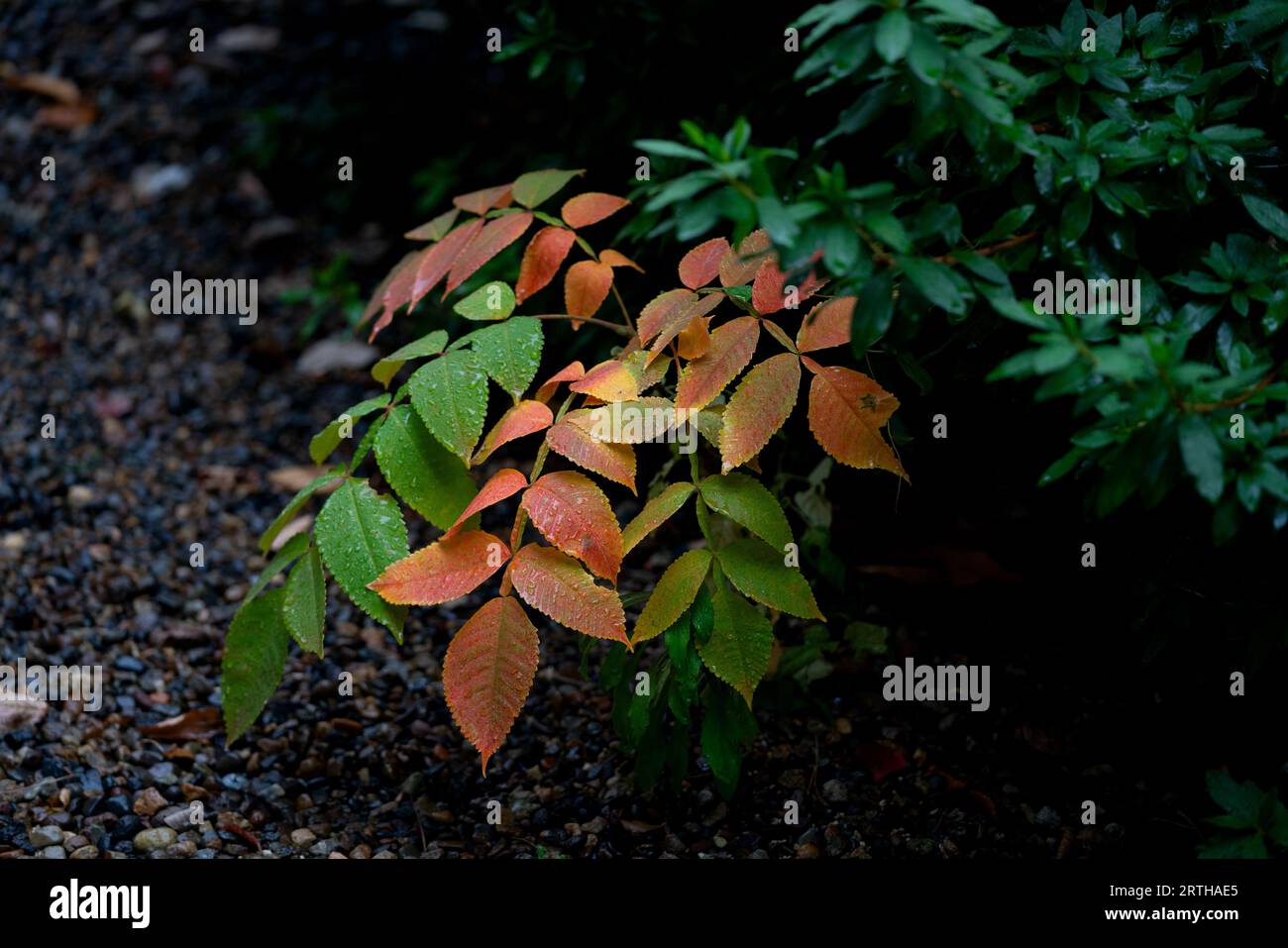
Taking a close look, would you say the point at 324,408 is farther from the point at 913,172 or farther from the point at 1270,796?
the point at 1270,796

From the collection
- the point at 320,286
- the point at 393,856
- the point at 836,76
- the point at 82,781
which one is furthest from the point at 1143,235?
the point at 320,286

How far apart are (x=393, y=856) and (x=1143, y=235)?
1799 mm

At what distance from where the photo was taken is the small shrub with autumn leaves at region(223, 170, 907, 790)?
6.37 ft

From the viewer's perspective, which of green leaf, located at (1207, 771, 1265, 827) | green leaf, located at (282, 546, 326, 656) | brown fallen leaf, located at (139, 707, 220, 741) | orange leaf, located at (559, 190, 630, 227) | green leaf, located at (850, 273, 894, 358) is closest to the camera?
green leaf, located at (850, 273, 894, 358)

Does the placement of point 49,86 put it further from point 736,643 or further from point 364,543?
point 736,643

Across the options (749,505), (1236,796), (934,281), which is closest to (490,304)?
(749,505)

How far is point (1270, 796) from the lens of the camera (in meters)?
1.86

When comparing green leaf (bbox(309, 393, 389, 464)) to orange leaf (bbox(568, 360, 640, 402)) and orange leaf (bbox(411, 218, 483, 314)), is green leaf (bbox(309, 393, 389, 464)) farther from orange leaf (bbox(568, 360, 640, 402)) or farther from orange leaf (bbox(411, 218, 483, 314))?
orange leaf (bbox(568, 360, 640, 402))

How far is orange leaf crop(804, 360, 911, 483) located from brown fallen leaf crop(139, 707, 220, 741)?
1426mm

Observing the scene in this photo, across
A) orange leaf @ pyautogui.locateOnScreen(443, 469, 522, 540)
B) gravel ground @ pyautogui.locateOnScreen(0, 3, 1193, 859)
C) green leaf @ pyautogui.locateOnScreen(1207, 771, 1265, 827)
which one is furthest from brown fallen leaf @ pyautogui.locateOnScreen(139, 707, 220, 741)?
green leaf @ pyautogui.locateOnScreen(1207, 771, 1265, 827)

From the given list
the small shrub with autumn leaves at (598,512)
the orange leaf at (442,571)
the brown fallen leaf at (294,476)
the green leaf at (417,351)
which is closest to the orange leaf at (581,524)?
the small shrub with autumn leaves at (598,512)

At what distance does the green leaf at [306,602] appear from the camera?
209 cm

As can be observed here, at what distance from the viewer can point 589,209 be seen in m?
2.33

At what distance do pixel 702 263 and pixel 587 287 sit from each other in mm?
251
